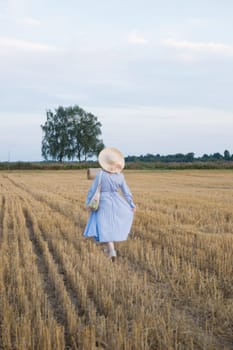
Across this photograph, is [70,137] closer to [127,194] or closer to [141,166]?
[141,166]

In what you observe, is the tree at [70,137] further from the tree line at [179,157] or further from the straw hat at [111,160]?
the straw hat at [111,160]

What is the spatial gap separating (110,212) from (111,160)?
0.85 m

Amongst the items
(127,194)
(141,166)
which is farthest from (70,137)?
(127,194)

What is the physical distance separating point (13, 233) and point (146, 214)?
3727mm

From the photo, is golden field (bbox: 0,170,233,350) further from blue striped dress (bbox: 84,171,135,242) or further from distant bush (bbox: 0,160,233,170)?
distant bush (bbox: 0,160,233,170)

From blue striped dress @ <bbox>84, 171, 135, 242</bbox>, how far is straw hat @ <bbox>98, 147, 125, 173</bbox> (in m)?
0.11

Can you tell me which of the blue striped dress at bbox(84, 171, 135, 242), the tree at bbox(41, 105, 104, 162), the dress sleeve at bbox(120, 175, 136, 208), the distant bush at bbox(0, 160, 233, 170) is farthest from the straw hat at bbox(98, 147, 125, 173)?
the tree at bbox(41, 105, 104, 162)

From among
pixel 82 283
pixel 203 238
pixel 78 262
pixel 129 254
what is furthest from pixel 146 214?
pixel 82 283

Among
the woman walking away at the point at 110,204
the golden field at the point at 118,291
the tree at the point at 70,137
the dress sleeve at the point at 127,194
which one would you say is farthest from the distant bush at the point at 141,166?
the woman walking away at the point at 110,204

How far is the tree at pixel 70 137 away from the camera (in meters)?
86.6

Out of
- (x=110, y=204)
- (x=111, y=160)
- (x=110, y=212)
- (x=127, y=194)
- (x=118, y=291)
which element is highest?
(x=111, y=160)

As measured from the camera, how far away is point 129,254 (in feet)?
23.9

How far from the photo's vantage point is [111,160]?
7551 mm

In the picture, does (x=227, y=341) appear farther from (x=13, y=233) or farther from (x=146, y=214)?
(x=146, y=214)
